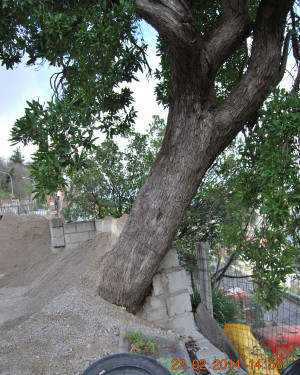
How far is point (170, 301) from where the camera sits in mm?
4043

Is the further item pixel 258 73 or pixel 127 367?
pixel 258 73

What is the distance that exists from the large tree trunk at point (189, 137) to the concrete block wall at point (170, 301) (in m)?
0.17

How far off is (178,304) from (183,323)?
27cm

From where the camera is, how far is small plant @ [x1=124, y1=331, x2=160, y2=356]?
283cm

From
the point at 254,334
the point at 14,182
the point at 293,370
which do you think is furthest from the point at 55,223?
the point at 14,182

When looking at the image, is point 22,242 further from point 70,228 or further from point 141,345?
point 141,345

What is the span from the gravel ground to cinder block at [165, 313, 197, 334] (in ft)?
0.93

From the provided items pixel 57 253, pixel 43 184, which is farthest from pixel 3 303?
pixel 43 184

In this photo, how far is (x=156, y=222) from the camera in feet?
12.2

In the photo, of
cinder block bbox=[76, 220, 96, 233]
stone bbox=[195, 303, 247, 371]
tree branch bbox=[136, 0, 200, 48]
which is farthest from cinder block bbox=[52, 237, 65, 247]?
tree branch bbox=[136, 0, 200, 48]

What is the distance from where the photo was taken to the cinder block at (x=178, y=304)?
4.03 metres

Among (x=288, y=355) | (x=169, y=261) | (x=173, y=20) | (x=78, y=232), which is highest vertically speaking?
(x=173, y=20)

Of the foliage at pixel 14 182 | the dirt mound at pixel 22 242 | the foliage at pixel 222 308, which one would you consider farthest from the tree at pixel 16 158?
the foliage at pixel 222 308

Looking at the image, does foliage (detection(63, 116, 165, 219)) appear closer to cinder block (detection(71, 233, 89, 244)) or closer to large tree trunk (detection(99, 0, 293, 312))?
cinder block (detection(71, 233, 89, 244))
